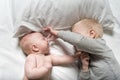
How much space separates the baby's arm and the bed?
49 millimetres

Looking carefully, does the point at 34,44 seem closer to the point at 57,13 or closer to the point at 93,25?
the point at 57,13

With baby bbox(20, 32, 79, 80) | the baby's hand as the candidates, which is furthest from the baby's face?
the baby's hand

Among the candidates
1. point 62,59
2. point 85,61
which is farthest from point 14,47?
point 85,61

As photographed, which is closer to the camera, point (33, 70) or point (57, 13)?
point (33, 70)

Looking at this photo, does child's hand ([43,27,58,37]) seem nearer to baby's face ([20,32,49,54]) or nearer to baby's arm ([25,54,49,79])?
baby's face ([20,32,49,54])

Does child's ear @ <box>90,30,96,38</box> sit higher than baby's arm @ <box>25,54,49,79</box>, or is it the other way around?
child's ear @ <box>90,30,96,38</box>

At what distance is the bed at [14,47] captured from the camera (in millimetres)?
1088

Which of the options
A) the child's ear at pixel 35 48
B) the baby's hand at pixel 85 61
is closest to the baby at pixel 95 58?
the baby's hand at pixel 85 61

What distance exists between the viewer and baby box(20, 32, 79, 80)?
1078mm

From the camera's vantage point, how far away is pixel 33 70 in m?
1.04

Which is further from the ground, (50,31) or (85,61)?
(50,31)

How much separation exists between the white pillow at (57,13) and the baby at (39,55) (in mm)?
50

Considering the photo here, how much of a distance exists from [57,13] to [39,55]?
0.22 m

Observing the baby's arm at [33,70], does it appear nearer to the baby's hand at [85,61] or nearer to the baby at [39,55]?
the baby at [39,55]
